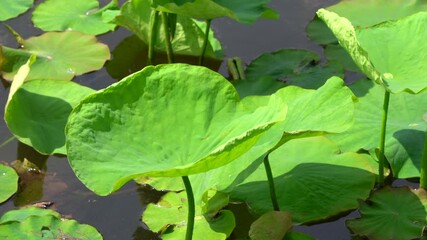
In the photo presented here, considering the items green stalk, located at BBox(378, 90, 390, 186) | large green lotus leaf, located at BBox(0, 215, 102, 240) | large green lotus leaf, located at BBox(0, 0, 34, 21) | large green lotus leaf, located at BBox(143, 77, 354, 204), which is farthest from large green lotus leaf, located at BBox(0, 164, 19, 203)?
green stalk, located at BBox(378, 90, 390, 186)

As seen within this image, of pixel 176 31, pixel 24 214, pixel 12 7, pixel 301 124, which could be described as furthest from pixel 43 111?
pixel 301 124

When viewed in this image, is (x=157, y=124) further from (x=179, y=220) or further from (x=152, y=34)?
(x=152, y=34)

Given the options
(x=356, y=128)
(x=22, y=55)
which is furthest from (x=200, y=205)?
(x=22, y=55)

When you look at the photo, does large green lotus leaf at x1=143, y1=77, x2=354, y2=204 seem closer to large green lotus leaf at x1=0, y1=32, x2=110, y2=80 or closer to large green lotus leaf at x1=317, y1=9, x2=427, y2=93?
large green lotus leaf at x1=317, y1=9, x2=427, y2=93

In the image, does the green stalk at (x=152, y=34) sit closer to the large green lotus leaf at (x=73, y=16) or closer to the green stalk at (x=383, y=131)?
the large green lotus leaf at (x=73, y=16)

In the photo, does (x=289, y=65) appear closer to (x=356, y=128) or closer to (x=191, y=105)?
(x=356, y=128)

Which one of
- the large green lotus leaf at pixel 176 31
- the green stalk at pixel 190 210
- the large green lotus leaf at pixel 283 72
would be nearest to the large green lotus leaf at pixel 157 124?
the green stalk at pixel 190 210
